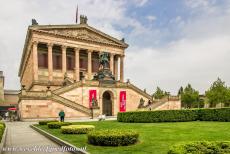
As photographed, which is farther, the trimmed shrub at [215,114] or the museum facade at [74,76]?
the museum facade at [74,76]

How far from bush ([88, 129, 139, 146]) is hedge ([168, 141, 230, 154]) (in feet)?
13.1

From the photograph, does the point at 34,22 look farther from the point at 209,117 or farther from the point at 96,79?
the point at 209,117

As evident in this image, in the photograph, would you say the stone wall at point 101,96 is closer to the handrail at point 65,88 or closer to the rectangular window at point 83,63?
the handrail at point 65,88

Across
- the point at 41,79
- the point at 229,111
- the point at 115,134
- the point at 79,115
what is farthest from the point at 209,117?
the point at 41,79

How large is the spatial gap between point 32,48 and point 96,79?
52.2 ft

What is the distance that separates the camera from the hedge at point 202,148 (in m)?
7.81

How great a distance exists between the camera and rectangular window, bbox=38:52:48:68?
199 feet

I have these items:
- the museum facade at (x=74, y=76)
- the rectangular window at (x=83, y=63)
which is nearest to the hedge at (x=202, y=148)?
the museum facade at (x=74, y=76)

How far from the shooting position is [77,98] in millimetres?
49344

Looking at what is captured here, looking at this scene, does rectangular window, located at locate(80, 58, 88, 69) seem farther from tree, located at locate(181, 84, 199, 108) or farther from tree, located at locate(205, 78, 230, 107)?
tree, located at locate(181, 84, 199, 108)

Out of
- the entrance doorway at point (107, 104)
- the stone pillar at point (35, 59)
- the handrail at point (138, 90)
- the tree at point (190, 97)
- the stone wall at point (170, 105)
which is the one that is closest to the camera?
the entrance doorway at point (107, 104)

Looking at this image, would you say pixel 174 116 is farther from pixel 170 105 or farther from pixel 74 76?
pixel 74 76

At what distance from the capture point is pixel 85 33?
213ft

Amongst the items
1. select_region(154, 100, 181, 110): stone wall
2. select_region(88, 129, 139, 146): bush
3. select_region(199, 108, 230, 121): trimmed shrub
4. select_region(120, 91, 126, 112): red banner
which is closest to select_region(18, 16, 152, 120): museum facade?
select_region(120, 91, 126, 112): red banner
